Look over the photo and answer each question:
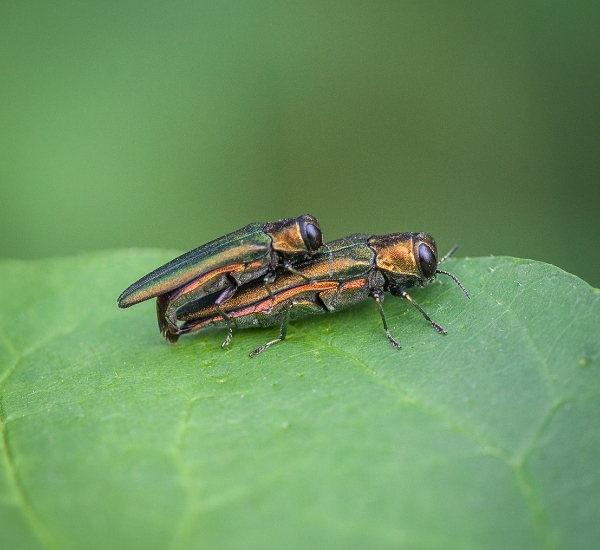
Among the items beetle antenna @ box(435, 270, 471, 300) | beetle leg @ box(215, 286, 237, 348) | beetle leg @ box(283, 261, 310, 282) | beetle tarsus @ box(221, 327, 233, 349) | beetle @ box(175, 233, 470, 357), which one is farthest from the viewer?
beetle leg @ box(283, 261, 310, 282)

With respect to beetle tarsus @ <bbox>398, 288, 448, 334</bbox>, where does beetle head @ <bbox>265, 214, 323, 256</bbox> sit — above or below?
above

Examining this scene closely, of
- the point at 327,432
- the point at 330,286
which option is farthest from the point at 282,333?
the point at 327,432

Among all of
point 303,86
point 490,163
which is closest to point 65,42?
point 303,86

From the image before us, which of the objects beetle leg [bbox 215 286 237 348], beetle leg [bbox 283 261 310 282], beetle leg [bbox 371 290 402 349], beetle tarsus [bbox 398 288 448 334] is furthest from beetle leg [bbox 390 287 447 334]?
beetle leg [bbox 215 286 237 348]

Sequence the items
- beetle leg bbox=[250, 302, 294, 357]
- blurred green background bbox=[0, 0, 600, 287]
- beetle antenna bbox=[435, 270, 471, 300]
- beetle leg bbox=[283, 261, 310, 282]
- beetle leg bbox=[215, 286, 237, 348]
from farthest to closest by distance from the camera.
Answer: blurred green background bbox=[0, 0, 600, 287], beetle leg bbox=[283, 261, 310, 282], beetle leg bbox=[215, 286, 237, 348], beetle antenna bbox=[435, 270, 471, 300], beetle leg bbox=[250, 302, 294, 357]

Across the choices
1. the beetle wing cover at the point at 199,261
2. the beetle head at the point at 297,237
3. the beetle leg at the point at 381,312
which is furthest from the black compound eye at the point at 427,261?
the beetle wing cover at the point at 199,261

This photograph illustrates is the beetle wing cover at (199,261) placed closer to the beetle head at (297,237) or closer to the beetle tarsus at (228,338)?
the beetle head at (297,237)

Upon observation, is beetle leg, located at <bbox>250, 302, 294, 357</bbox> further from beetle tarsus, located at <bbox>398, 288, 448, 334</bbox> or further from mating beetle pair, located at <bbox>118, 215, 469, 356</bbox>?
beetle tarsus, located at <bbox>398, 288, 448, 334</bbox>
